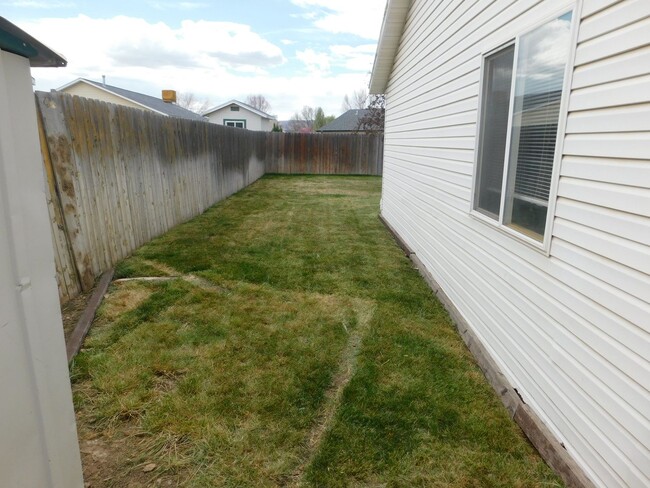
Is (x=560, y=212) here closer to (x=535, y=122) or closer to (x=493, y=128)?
(x=535, y=122)

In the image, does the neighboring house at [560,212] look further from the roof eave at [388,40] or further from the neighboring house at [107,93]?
the neighboring house at [107,93]

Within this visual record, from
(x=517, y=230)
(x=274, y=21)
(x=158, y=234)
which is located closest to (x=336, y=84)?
(x=274, y=21)

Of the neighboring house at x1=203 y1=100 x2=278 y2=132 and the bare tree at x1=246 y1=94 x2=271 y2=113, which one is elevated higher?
the bare tree at x1=246 y1=94 x2=271 y2=113

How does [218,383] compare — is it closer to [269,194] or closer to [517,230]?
[517,230]

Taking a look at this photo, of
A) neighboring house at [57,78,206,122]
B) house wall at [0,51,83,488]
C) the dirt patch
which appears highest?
neighboring house at [57,78,206,122]

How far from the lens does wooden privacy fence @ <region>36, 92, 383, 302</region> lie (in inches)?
154

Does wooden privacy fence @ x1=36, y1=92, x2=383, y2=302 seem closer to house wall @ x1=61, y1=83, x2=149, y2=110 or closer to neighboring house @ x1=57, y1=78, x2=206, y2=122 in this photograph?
neighboring house @ x1=57, y1=78, x2=206, y2=122

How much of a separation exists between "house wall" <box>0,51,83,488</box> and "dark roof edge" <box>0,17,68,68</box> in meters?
0.03

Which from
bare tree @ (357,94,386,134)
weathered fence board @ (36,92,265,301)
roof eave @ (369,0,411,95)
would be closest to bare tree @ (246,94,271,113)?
bare tree @ (357,94,386,134)

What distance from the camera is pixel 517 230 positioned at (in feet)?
9.11

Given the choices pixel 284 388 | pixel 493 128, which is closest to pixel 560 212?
pixel 493 128

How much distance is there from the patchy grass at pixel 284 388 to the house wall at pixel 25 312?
791 millimetres

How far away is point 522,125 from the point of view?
109 inches

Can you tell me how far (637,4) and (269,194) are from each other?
36.3 ft
